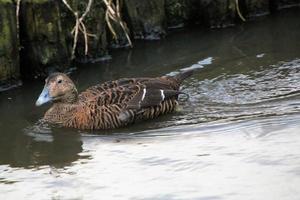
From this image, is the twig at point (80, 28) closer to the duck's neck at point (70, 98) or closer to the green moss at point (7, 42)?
the green moss at point (7, 42)

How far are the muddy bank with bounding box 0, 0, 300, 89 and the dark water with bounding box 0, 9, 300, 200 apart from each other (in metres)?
0.29

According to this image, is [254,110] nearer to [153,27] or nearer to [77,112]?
[77,112]

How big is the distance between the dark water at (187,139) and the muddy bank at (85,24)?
0.29 metres

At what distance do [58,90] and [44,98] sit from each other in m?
0.19

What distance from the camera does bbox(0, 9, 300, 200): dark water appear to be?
20.6 ft

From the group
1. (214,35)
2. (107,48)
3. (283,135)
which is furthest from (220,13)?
(283,135)

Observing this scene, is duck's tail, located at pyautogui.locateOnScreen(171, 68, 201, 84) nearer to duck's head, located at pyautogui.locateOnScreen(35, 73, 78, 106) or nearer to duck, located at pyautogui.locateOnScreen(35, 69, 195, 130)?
duck, located at pyautogui.locateOnScreen(35, 69, 195, 130)

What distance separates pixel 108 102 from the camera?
8289 millimetres

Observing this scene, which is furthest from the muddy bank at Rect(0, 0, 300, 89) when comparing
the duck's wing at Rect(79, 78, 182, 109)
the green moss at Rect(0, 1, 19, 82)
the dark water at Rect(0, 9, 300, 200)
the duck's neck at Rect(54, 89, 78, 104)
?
the duck's wing at Rect(79, 78, 182, 109)

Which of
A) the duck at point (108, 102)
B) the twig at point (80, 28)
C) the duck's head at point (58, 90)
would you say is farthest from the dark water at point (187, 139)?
the twig at point (80, 28)

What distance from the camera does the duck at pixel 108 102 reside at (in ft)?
26.8

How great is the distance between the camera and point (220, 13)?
38.0 feet

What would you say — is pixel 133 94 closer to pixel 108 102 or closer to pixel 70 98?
pixel 108 102

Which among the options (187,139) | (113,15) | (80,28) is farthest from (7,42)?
(187,139)
